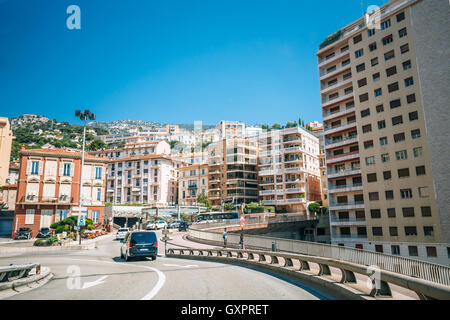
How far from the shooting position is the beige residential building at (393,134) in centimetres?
4059

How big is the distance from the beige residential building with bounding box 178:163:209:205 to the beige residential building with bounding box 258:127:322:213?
55.0 feet

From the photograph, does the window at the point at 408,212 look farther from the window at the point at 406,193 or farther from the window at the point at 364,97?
the window at the point at 364,97

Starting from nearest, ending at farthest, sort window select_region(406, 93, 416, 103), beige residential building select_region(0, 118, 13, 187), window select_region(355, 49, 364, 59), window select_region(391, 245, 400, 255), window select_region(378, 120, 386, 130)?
window select_region(391, 245, 400, 255) → window select_region(406, 93, 416, 103) → window select_region(378, 120, 386, 130) → beige residential building select_region(0, 118, 13, 187) → window select_region(355, 49, 364, 59)

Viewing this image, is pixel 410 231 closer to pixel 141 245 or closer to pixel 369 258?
pixel 369 258

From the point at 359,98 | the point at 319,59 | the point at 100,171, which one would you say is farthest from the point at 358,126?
the point at 100,171

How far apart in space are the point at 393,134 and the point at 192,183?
58.4 metres

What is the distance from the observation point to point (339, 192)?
53219 millimetres

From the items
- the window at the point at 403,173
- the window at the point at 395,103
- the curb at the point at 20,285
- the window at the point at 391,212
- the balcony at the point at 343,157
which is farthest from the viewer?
the balcony at the point at 343,157

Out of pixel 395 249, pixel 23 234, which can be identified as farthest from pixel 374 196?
pixel 23 234

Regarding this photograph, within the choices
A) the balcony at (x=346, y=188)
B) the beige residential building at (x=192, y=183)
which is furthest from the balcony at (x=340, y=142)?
the beige residential building at (x=192, y=183)

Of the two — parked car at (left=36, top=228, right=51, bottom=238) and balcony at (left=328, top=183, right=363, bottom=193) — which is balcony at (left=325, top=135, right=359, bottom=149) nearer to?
balcony at (left=328, top=183, right=363, bottom=193)

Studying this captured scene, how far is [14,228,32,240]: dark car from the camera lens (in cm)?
3988

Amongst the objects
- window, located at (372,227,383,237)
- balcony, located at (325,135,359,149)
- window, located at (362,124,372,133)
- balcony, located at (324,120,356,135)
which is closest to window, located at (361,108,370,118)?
window, located at (362,124,372,133)

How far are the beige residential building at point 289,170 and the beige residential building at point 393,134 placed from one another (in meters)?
18.5
